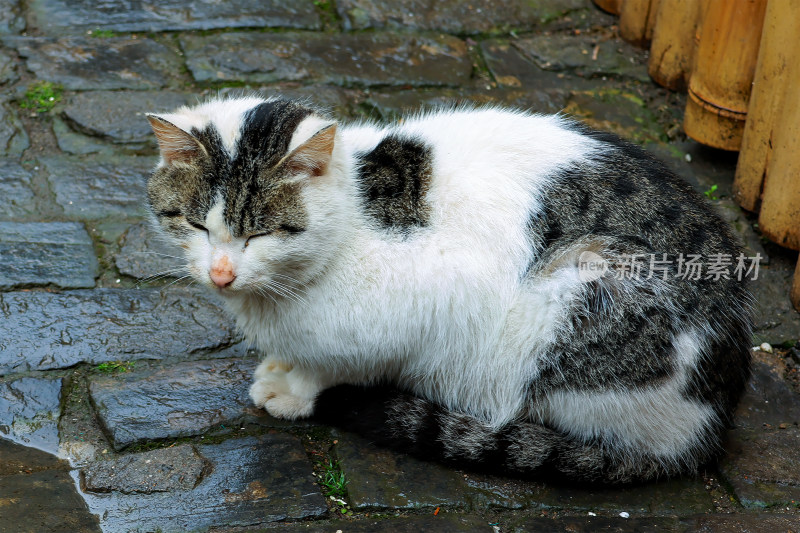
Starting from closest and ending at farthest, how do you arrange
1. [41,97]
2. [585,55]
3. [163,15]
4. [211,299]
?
[211,299], [41,97], [163,15], [585,55]

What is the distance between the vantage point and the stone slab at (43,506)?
262 cm

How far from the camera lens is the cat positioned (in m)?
2.86

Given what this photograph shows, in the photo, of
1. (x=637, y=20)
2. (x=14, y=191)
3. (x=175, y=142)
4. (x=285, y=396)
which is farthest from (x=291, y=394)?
(x=637, y=20)

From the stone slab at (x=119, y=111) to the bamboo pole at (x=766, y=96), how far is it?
310 centimetres

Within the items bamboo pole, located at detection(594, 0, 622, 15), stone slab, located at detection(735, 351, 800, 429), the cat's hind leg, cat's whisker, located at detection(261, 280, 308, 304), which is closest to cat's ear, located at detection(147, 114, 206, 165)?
cat's whisker, located at detection(261, 280, 308, 304)

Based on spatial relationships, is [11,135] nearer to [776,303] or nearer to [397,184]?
[397,184]

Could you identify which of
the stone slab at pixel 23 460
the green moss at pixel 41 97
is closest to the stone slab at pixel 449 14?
the green moss at pixel 41 97

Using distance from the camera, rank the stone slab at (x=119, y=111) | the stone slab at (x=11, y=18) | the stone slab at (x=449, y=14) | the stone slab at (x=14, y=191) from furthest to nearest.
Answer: the stone slab at (x=449, y=14) < the stone slab at (x=11, y=18) < the stone slab at (x=119, y=111) < the stone slab at (x=14, y=191)

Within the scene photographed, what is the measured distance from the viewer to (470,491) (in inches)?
118

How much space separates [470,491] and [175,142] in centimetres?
160

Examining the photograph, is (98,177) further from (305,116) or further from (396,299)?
(396,299)

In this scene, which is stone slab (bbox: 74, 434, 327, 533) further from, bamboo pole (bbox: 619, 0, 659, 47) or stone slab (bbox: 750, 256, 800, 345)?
bamboo pole (bbox: 619, 0, 659, 47)

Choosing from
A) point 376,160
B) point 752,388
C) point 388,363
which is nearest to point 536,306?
point 388,363

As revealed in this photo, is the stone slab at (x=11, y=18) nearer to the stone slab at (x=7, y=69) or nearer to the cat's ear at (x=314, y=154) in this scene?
the stone slab at (x=7, y=69)
